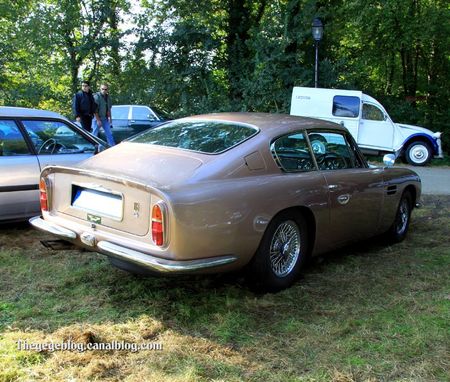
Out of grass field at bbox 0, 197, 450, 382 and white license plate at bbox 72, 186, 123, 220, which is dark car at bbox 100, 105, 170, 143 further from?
white license plate at bbox 72, 186, 123, 220

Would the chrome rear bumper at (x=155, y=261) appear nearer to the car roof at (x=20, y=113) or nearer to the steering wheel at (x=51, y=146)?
the steering wheel at (x=51, y=146)

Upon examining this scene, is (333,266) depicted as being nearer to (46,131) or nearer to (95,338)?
(95,338)

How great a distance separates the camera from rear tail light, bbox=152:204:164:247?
329 cm

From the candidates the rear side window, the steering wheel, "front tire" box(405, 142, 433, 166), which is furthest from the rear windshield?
"front tire" box(405, 142, 433, 166)

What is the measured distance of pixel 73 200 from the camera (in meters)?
3.93

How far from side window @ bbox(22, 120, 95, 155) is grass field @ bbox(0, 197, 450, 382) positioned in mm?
1313

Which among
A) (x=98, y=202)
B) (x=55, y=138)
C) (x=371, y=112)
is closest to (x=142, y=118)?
(x=371, y=112)

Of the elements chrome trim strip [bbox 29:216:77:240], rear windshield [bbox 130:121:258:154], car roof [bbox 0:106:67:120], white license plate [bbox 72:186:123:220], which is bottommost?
chrome trim strip [bbox 29:216:77:240]

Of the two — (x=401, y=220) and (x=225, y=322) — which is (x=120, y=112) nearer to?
(x=401, y=220)

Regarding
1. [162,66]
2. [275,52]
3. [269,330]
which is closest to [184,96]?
[162,66]

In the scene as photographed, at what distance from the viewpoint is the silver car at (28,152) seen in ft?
17.4

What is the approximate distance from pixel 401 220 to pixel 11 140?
4.51m

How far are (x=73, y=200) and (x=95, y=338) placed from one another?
4.05 feet

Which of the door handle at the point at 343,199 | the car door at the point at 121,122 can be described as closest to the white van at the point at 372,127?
the car door at the point at 121,122
